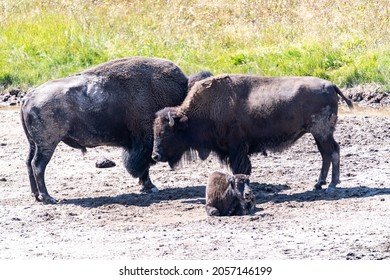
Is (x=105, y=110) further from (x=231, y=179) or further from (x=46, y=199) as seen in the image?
(x=231, y=179)

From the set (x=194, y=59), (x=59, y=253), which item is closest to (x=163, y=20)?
(x=194, y=59)

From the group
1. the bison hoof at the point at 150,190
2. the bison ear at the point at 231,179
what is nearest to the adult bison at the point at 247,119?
the bison hoof at the point at 150,190

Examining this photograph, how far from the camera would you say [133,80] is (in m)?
12.8

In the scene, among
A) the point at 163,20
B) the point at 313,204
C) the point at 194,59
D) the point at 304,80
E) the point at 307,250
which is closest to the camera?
the point at 307,250

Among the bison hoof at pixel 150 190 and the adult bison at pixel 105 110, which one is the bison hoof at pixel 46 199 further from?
the bison hoof at pixel 150 190

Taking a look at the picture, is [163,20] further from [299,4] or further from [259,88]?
[259,88]

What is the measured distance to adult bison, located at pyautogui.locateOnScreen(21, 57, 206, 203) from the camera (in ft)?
40.5

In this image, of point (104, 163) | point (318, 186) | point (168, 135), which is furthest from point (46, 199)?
point (318, 186)

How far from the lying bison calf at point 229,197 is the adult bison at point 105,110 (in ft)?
5.93

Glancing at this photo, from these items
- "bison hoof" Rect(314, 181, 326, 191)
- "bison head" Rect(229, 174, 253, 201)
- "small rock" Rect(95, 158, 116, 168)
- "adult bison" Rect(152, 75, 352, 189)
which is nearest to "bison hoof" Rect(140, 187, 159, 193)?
"adult bison" Rect(152, 75, 352, 189)

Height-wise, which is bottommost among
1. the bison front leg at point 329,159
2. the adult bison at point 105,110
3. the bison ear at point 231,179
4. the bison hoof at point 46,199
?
the bison hoof at point 46,199

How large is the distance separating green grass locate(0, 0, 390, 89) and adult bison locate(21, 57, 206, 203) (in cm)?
548

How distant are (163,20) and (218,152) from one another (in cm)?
962

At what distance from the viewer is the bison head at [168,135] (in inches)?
486
